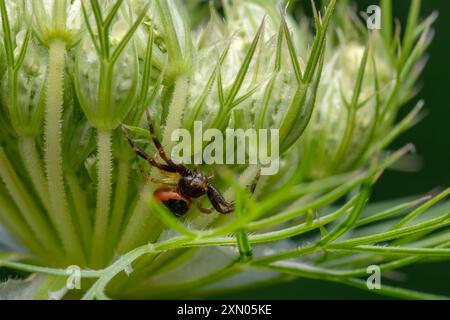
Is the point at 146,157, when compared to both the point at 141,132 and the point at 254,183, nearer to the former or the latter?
the point at 141,132

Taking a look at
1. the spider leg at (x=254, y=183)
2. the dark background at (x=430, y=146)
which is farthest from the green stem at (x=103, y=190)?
the dark background at (x=430, y=146)

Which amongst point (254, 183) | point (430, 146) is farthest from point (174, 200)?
point (430, 146)

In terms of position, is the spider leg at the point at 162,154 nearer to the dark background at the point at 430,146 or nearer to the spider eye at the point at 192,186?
the spider eye at the point at 192,186

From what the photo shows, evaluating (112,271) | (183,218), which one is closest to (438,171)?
(183,218)

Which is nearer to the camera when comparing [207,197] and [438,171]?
[207,197]

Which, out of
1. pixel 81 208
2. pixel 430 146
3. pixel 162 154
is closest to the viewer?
pixel 162 154
